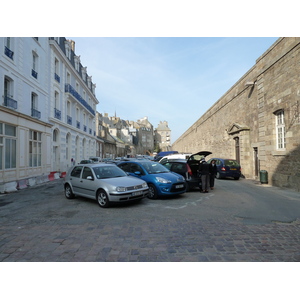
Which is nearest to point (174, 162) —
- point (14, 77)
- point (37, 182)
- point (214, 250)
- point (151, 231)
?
point (151, 231)

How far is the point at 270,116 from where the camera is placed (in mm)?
13227

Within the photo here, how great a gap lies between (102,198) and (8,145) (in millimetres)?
8820

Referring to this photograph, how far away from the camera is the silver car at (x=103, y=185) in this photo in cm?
726

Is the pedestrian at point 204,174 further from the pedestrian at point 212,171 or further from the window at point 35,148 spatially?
the window at point 35,148

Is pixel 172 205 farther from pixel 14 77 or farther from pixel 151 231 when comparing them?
pixel 14 77

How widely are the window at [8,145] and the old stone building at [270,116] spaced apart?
15040 millimetres

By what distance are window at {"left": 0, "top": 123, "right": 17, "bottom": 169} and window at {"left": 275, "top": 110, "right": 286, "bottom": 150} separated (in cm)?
1538

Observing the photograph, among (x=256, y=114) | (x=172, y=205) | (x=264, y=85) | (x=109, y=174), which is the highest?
(x=264, y=85)

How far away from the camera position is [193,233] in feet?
16.0

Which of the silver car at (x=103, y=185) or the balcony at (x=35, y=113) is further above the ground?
the balcony at (x=35, y=113)

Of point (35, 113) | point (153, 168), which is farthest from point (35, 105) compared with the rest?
point (153, 168)

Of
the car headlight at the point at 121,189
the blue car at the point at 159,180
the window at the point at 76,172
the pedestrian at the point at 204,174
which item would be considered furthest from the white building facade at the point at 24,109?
the pedestrian at the point at 204,174

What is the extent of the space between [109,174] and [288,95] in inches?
386

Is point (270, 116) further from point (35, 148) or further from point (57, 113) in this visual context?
point (57, 113)
